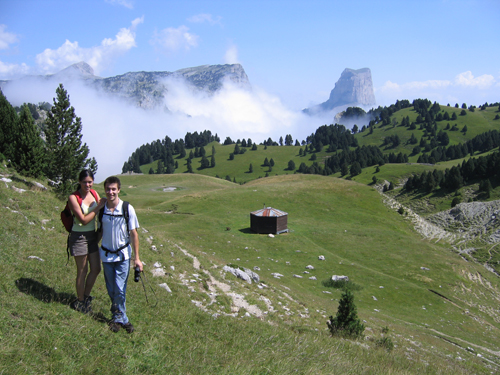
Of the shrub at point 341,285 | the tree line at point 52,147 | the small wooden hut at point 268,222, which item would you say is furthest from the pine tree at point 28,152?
the shrub at point 341,285

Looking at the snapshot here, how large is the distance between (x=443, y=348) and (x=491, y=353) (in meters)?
5.02

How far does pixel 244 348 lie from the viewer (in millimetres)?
7613

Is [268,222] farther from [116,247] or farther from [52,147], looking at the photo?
[116,247]

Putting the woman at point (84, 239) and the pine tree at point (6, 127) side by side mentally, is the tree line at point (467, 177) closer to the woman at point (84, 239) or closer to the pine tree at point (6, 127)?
the woman at point (84, 239)

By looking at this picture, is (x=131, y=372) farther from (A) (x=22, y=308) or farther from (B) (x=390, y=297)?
(B) (x=390, y=297)

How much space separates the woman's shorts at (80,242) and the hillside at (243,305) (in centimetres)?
126

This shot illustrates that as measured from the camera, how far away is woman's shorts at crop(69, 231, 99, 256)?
24.3 ft

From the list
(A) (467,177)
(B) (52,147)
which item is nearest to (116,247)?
(B) (52,147)

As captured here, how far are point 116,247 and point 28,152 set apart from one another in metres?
27.1

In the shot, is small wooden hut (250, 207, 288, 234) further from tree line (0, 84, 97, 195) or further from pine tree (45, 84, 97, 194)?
pine tree (45, 84, 97, 194)

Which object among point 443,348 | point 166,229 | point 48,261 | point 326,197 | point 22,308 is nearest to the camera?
point 22,308

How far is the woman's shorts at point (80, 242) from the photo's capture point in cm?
739

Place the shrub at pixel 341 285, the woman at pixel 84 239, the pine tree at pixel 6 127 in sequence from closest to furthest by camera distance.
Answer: the woman at pixel 84 239
the shrub at pixel 341 285
the pine tree at pixel 6 127

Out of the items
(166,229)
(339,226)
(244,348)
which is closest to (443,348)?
(244,348)
